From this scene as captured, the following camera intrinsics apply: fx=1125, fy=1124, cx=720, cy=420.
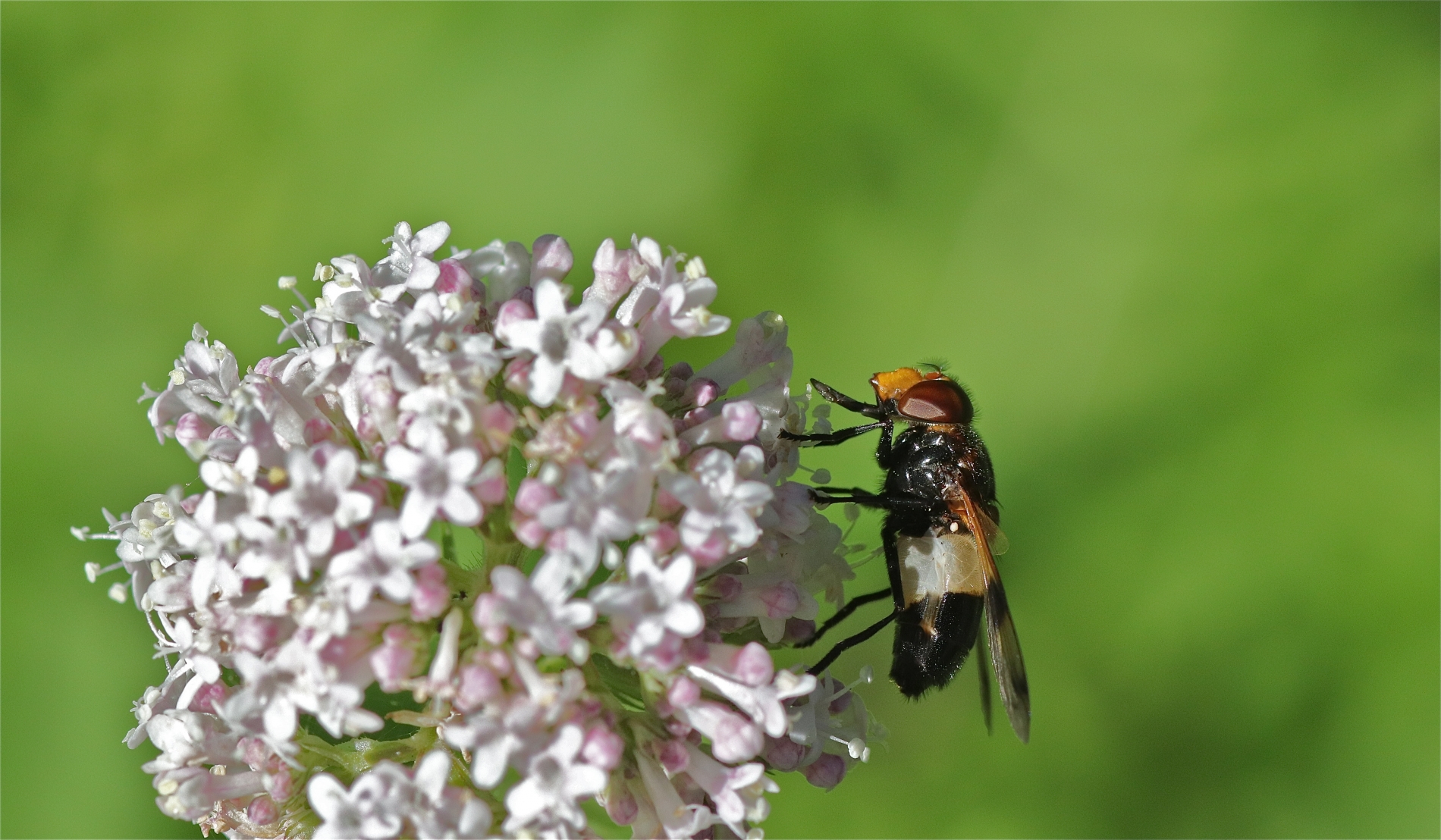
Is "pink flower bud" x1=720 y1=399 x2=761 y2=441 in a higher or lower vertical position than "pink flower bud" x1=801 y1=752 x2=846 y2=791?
higher

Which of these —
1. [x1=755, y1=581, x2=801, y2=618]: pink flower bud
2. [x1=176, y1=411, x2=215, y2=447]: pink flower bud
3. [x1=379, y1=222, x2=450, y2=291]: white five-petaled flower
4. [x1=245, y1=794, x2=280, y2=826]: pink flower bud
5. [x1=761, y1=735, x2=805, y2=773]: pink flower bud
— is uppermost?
[x1=379, y1=222, x2=450, y2=291]: white five-petaled flower

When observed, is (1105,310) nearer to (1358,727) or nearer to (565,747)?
(1358,727)

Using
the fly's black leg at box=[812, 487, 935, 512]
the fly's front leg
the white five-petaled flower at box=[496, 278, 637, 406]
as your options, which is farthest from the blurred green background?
the white five-petaled flower at box=[496, 278, 637, 406]

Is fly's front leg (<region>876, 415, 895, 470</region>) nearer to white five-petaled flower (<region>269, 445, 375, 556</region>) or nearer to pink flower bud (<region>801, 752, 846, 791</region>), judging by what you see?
pink flower bud (<region>801, 752, 846, 791</region>)

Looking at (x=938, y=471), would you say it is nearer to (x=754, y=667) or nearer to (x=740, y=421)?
(x=740, y=421)

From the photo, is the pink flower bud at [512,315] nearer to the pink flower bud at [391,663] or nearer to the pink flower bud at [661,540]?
the pink flower bud at [661,540]

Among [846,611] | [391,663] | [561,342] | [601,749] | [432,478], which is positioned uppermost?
[561,342]

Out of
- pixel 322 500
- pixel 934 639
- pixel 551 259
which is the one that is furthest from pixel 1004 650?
pixel 322 500
